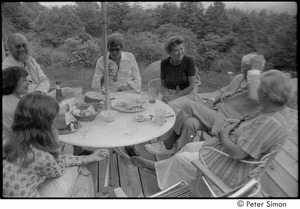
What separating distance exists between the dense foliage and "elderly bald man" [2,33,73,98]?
3.11 meters

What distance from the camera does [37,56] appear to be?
6.53 metres

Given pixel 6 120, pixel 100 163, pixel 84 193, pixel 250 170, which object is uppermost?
pixel 6 120

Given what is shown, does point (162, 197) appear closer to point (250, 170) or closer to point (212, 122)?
point (250, 170)

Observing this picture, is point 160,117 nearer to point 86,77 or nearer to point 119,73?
point 119,73

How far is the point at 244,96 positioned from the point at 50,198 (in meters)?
1.87

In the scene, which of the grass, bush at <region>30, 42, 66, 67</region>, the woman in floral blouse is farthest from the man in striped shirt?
bush at <region>30, 42, 66, 67</region>

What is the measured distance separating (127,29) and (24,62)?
14.3 feet

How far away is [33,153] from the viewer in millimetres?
1411

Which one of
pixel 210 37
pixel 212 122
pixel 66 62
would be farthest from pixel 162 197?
pixel 66 62

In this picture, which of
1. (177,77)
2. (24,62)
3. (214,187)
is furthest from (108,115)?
(24,62)

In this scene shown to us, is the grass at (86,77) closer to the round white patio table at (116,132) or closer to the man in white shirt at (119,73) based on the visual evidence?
the man in white shirt at (119,73)

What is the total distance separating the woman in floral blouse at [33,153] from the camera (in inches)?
54.6

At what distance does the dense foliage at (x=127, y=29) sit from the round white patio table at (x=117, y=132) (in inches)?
135

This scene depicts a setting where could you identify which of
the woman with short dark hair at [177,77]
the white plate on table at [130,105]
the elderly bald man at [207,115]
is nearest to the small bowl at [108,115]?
the white plate on table at [130,105]
